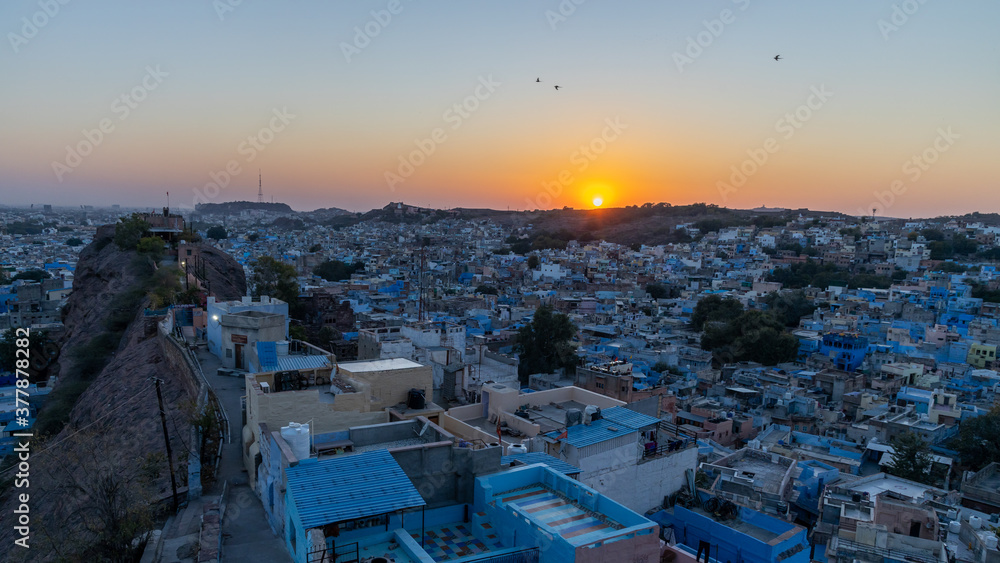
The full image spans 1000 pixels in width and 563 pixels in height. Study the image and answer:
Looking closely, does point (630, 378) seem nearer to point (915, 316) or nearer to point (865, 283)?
point (915, 316)

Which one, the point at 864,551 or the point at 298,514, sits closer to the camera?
the point at 298,514

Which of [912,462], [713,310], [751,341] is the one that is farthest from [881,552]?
[713,310]

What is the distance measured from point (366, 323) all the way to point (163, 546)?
17882 mm

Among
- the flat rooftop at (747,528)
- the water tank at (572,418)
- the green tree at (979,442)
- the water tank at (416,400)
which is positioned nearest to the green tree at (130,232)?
the water tank at (416,400)

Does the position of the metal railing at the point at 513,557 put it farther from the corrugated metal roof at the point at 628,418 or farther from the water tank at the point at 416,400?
the corrugated metal roof at the point at 628,418

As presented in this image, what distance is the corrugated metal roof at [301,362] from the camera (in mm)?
9164

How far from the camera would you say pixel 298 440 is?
557cm

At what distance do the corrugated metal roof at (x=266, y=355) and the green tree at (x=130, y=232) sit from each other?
1782cm

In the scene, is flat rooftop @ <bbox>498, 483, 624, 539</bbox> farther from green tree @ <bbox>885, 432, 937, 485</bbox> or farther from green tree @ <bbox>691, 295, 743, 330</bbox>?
green tree @ <bbox>691, 295, 743, 330</bbox>

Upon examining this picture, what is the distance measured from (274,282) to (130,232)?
737 centimetres

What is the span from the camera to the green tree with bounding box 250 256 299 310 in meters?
Result: 22.0

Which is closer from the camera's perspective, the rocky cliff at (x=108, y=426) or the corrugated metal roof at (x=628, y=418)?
the rocky cliff at (x=108, y=426)

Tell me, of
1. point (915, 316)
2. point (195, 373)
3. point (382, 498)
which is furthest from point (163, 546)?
point (915, 316)

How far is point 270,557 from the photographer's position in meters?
5.52
